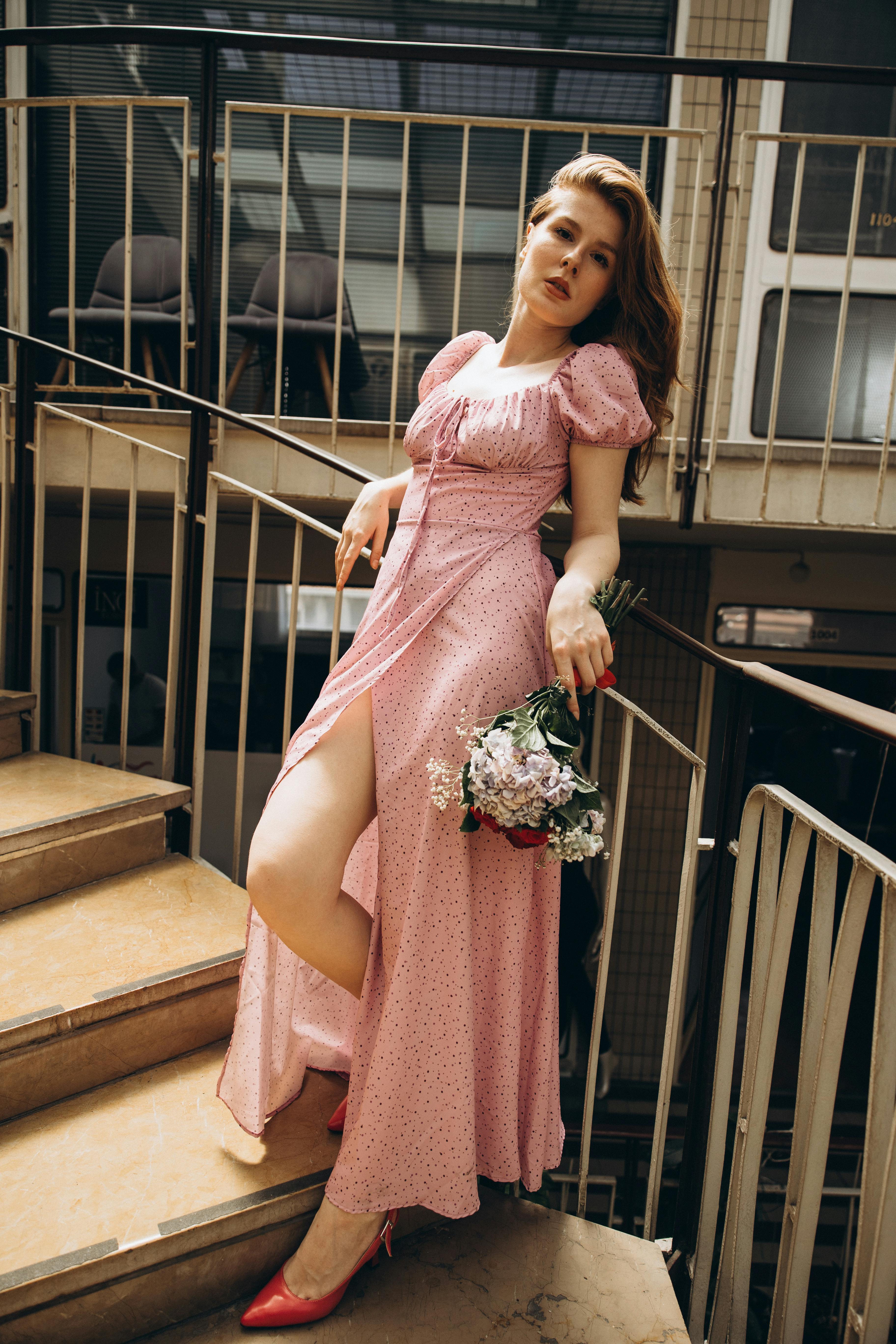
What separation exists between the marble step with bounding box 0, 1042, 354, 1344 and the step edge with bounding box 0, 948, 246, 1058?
13 centimetres

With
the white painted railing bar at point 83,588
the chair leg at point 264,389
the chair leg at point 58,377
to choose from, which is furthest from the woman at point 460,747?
the chair leg at point 58,377

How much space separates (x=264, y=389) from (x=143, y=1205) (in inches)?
111

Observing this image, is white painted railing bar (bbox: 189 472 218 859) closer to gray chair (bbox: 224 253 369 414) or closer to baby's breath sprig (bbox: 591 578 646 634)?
baby's breath sprig (bbox: 591 578 646 634)

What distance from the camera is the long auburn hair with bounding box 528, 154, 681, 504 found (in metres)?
1.14

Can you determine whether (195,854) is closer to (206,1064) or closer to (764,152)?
(206,1064)

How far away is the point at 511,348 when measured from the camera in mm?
1238

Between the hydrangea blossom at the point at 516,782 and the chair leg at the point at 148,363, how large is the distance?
→ 2.61 metres

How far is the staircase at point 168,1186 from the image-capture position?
112 cm

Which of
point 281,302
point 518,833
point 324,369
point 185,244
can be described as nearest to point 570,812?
point 518,833

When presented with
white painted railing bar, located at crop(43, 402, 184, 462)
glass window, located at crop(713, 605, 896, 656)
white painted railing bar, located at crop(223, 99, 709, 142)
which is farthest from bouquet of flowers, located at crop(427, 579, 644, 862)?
glass window, located at crop(713, 605, 896, 656)

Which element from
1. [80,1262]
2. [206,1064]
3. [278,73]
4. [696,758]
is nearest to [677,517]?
[696,758]

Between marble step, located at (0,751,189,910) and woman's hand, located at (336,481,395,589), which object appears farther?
marble step, located at (0,751,189,910)

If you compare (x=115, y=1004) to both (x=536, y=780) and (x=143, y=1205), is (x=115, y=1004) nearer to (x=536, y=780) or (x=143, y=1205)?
(x=143, y=1205)

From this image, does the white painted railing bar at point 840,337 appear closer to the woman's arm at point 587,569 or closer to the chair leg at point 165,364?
the woman's arm at point 587,569
